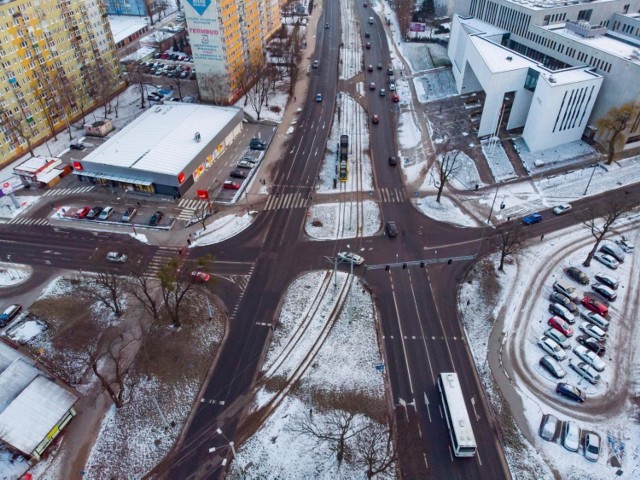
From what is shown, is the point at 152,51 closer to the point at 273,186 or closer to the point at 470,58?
the point at 273,186

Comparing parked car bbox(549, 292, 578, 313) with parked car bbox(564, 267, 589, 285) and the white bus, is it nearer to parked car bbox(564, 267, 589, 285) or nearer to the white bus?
parked car bbox(564, 267, 589, 285)

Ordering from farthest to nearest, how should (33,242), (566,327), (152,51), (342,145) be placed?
(152,51) → (342,145) → (33,242) → (566,327)

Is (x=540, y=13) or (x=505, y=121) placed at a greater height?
(x=540, y=13)

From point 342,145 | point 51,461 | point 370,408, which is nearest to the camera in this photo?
point 51,461

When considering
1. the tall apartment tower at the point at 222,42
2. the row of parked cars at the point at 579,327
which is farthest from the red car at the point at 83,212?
the row of parked cars at the point at 579,327

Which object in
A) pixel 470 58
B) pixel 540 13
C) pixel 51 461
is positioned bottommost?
pixel 51 461

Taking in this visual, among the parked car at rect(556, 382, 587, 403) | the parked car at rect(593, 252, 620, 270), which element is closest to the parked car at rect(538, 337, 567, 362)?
the parked car at rect(556, 382, 587, 403)

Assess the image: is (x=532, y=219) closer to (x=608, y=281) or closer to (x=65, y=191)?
(x=608, y=281)

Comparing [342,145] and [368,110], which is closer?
[342,145]

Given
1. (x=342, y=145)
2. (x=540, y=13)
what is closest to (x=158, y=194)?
(x=342, y=145)
